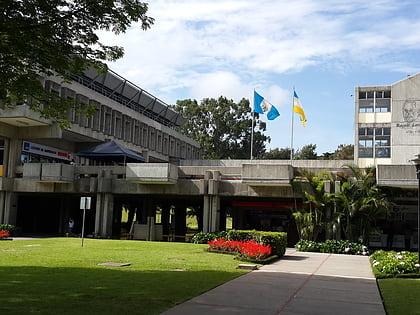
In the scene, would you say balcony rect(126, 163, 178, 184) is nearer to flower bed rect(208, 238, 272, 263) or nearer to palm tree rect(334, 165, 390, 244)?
flower bed rect(208, 238, 272, 263)

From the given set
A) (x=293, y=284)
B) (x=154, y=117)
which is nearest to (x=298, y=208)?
(x=293, y=284)

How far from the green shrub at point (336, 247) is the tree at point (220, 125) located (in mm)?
55591

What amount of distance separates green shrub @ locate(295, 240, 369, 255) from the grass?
299 inches

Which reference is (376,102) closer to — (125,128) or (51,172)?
(51,172)

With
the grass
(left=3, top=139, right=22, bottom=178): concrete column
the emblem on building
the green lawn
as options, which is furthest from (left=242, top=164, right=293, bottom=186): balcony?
(left=3, top=139, right=22, bottom=178): concrete column

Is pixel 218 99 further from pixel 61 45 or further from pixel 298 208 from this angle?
pixel 61 45

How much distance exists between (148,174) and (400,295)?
20434 millimetres

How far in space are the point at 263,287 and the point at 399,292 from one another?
3.22 metres

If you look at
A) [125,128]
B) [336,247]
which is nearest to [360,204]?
[336,247]

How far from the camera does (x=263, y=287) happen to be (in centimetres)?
1202

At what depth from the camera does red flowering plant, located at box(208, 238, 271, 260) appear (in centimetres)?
1823

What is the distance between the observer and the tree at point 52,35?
11.4 m

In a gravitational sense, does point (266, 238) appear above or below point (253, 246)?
above

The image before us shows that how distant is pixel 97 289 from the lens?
10648mm
